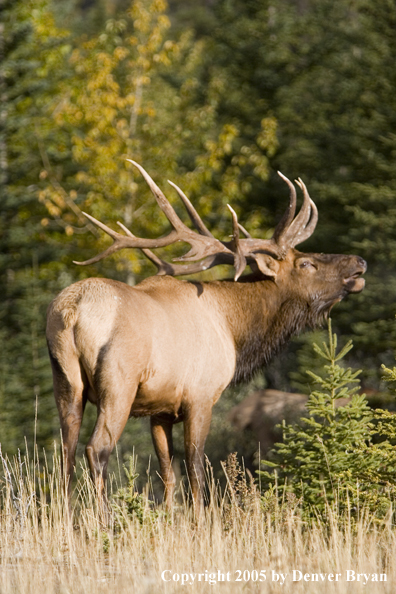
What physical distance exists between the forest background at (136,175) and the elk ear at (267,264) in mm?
5520

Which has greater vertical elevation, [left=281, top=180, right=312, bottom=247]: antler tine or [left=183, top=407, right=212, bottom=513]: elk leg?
[left=281, top=180, right=312, bottom=247]: antler tine

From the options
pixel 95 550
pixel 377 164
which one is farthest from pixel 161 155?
pixel 95 550

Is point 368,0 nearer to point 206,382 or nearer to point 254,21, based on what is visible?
point 254,21

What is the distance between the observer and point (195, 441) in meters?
6.34

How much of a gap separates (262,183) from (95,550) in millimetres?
19339

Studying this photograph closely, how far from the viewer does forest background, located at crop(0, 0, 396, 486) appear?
1527cm

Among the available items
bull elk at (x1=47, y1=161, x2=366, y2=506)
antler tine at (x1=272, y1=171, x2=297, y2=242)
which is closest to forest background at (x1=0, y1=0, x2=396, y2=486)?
bull elk at (x1=47, y1=161, x2=366, y2=506)

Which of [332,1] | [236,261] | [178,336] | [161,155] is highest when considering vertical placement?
[332,1]

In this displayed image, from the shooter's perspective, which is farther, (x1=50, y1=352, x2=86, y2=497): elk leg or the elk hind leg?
(x1=50, y1=352, x2=86, y2=497): elk leg

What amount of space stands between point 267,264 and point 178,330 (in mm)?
1532

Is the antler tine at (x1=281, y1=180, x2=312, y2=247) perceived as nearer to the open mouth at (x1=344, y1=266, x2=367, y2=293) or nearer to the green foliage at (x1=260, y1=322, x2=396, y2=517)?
the open mouth at (x1=344, y1=266, x2=367, y2=293)

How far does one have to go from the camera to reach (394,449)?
19.3ft

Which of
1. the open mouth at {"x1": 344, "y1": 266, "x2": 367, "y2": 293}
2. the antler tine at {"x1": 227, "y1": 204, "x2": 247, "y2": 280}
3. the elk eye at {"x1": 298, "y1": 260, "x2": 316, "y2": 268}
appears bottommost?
the open mouth at {"x1": 344, "y1": 266, "x2": 367, "y2": 293}

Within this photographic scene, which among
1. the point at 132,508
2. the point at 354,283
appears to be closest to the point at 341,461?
the point at 132,508
